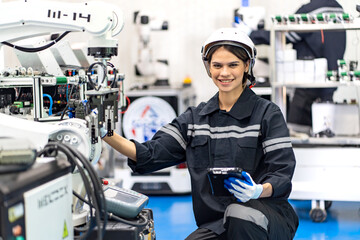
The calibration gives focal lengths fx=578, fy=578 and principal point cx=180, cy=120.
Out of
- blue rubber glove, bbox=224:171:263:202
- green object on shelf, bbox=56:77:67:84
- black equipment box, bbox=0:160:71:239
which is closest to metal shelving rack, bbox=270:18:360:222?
green object on shelf, bbox=56:77:67:84

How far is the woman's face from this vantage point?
9.44 ft

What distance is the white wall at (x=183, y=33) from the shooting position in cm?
660

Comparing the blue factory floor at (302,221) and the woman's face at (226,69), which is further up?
the woman's face at (226,69)

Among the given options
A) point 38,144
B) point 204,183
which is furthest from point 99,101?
point 204,183

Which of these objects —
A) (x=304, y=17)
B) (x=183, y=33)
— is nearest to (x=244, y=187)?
(x=304, y=17)

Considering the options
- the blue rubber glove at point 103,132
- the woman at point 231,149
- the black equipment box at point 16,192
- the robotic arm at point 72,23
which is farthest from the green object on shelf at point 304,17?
the black equipment box at point 16,192

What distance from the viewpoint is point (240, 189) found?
253 centimetres

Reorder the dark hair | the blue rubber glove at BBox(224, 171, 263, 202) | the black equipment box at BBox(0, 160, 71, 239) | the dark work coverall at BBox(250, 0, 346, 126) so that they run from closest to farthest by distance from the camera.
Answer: the black equipment box at BBox(0, 160, 71, 239)
the blue rubber glove at BBox(224, 171, 263, 202)
the dark hair
the dark work coverall at BBox(250, 0, 346, 126)

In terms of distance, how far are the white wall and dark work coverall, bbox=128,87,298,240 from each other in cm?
366

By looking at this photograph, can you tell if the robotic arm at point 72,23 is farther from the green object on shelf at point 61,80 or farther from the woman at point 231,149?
the green object on shelf at point 61,80

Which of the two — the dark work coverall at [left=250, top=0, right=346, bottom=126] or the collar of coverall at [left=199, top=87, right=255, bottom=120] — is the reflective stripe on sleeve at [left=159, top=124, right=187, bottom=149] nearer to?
the collar of coverall at [left=199, top=87, right=255, bottom=120]

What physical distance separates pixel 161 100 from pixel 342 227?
2.08 m

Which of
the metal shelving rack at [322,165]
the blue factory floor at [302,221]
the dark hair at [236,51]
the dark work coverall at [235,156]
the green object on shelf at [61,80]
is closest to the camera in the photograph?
the dark work coverall at [235,156]

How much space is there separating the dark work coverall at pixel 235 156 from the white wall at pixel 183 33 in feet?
12.0
